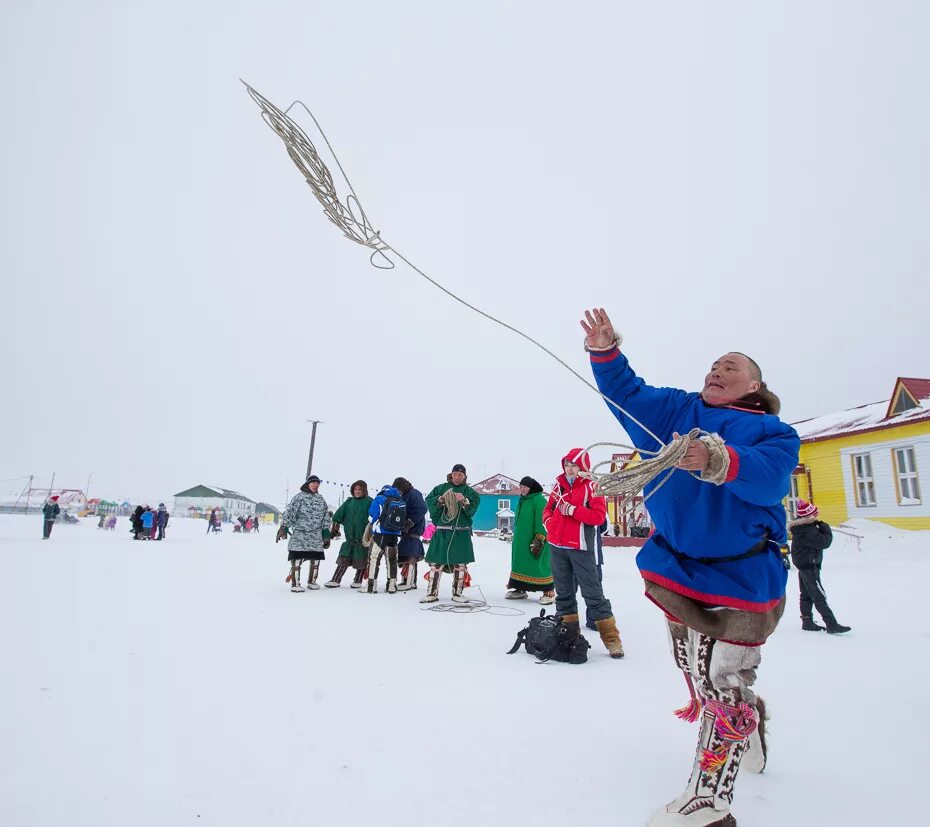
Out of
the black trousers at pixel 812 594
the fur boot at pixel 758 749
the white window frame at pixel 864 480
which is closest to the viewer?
the fur boot at pixel 758 749

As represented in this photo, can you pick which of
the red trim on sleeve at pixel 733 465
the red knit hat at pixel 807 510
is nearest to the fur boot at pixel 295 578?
the red knit hat at pixel 807 510

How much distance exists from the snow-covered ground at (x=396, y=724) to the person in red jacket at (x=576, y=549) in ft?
1.11

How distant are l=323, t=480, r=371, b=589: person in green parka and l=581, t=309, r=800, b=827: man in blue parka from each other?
283 inches

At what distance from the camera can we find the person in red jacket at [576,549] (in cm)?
481

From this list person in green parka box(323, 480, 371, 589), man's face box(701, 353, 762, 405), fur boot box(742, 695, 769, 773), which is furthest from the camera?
person in green parka box(323, 480, 371, 589)

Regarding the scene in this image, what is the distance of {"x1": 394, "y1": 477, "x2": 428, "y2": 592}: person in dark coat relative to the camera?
8.75 meters

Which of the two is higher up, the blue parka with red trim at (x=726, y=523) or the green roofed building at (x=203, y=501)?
the green roofed building at (x=203, y=501)

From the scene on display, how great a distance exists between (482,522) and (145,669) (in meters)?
36.7

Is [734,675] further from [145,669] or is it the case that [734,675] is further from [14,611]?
[14,611]

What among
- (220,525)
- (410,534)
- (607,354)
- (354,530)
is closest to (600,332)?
(607,354)

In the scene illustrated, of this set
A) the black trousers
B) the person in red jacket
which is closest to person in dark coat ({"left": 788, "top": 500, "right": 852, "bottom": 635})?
the black trousers

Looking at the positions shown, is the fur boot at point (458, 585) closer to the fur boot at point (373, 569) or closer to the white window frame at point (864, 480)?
the fur boot at point (373, 569)

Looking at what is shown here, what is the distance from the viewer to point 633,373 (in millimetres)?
2299

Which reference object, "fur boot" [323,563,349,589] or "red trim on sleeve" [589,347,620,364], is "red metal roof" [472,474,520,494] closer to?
"fur boot" [323,563,349,589]
